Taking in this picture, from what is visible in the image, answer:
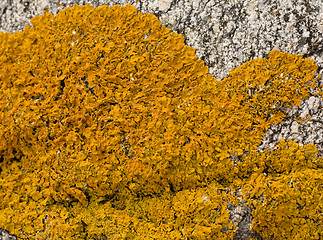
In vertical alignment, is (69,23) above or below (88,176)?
above

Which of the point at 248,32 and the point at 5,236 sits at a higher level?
Result: the point at 248,32

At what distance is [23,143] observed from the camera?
5.13 ft

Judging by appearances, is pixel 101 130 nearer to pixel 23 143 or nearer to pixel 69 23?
pixel 23 143

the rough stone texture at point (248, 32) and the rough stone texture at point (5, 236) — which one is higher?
the rough stone texture at point (248, 32)

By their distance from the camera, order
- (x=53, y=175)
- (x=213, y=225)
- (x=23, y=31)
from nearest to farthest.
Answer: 1. (x=213, y=225)
2. (x=53, y=175)
3. (x=23, y=31)

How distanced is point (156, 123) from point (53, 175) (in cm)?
55

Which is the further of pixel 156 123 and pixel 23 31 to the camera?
pixel 23 31

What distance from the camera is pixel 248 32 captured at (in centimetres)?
151

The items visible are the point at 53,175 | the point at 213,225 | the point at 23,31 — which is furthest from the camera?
the point at 23,31

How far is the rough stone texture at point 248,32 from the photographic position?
1.42 metres

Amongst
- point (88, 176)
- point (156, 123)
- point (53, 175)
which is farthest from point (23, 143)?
point (156, 123)

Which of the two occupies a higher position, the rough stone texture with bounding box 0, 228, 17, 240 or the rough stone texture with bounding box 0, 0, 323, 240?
the rough stone texture with bounding box 0, 0, 323, 240

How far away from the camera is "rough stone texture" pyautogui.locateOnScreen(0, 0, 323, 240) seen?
4.65ft

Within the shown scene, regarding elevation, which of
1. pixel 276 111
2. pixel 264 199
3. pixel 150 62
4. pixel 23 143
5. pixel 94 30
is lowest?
pixel 264 199
